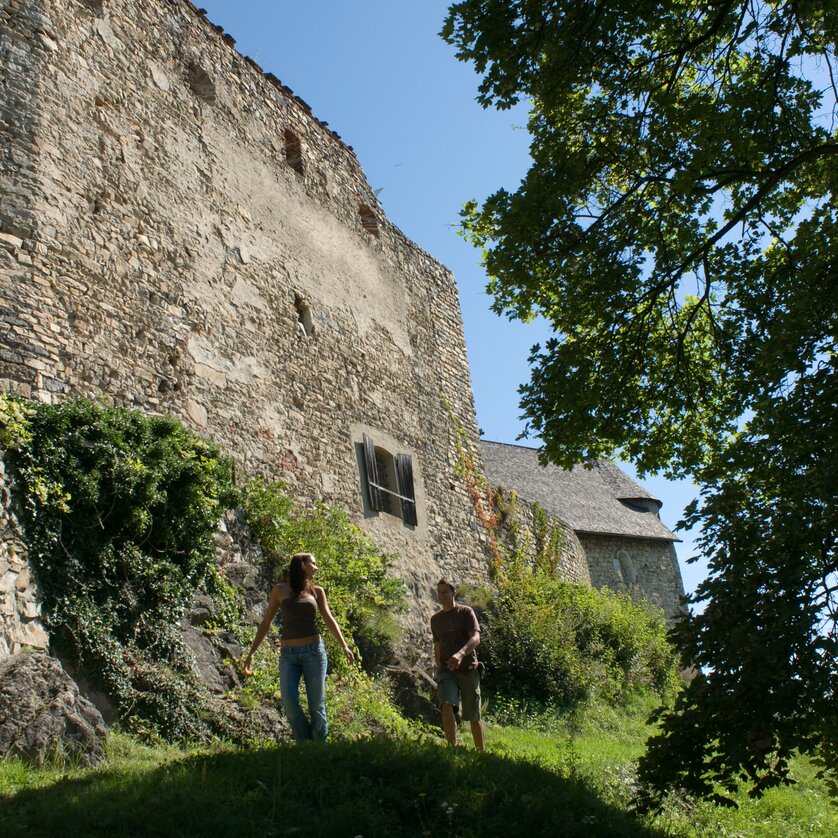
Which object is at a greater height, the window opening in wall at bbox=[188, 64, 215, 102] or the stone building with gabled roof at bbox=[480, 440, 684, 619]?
the window opening in wall at bbox=[188, 64, 215, 102]

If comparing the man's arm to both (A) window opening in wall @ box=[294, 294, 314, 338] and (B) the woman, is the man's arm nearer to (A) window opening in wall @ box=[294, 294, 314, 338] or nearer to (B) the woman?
(B) the woman

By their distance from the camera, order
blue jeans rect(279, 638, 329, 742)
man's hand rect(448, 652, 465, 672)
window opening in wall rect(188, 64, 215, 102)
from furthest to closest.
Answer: window opening in wall rect(188, 64, 215, 102) → man's hand rect(448, 652, 465, 672) → blue jeans rect(279, 638, 329, 742)

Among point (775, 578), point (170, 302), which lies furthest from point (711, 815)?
point (170, 302)

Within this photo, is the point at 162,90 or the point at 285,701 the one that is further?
the point at 162,90

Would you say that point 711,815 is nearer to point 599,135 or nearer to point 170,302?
point 599,135

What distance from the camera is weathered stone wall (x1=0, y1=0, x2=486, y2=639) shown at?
27.8 feet

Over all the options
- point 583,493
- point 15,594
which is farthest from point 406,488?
point 583,493

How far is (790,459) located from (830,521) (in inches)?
28.4

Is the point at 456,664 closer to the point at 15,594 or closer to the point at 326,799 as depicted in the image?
the point at 326,799

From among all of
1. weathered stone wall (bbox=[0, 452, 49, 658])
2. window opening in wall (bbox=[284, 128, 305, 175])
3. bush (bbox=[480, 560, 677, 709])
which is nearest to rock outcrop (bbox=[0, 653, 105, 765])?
weathered stone wall (bbox=[0, 452, 49, 658])

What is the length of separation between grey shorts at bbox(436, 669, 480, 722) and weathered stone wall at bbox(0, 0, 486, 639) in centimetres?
371

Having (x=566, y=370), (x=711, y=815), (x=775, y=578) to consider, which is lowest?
(x=711, y=815)

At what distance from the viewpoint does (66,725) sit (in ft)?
18.2

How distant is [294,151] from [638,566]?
14.3 metres
